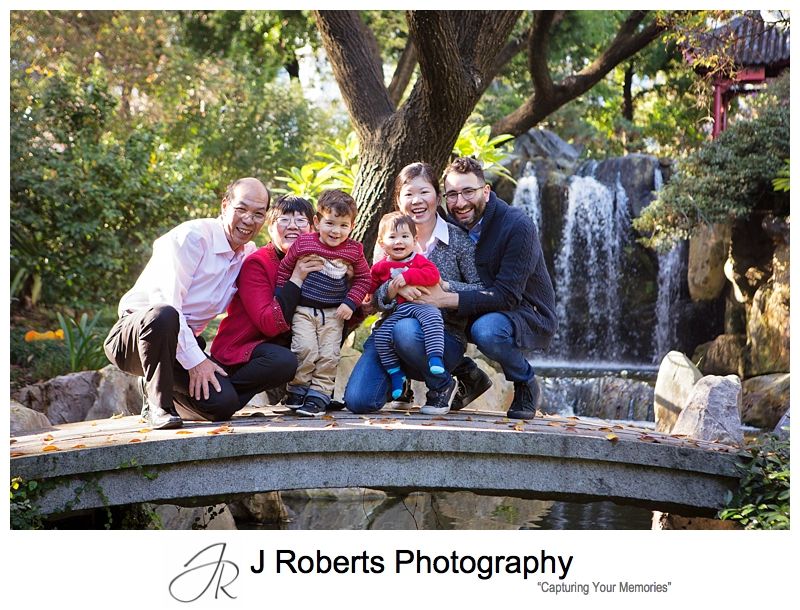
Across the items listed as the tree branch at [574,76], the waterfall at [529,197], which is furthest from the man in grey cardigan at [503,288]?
the waterfall at [529,197]

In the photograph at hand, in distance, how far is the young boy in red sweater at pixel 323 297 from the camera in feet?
15.4

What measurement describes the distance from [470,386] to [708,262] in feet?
27.4

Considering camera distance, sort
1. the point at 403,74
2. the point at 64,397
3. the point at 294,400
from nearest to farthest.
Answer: the point at 294,400, the point at 64,397, the point at 403,74

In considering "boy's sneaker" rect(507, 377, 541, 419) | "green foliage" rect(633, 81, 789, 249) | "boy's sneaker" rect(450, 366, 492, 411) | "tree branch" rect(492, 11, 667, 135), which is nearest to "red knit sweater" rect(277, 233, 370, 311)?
"boy's sneaker" rect(450, 366, 492, 411)

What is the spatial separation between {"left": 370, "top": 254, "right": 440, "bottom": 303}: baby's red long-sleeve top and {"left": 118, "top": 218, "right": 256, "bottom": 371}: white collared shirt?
26.8 inches

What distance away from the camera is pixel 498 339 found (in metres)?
4.69

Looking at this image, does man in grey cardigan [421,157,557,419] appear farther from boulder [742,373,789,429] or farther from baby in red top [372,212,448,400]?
boulder [742,373,789,429]

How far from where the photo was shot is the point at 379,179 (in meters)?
6.38

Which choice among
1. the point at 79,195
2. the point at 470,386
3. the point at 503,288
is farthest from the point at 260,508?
the point at 79,195

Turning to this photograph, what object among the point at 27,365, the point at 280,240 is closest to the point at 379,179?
the point at 280,240

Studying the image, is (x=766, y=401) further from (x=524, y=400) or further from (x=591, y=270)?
(x=524, y=400)

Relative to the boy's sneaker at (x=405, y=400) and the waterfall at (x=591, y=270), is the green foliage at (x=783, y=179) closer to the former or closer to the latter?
the waterfall at (x=591, y=270)

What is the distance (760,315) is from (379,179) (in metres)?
6.59

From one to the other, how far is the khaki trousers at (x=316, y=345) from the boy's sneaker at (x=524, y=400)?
939mm
